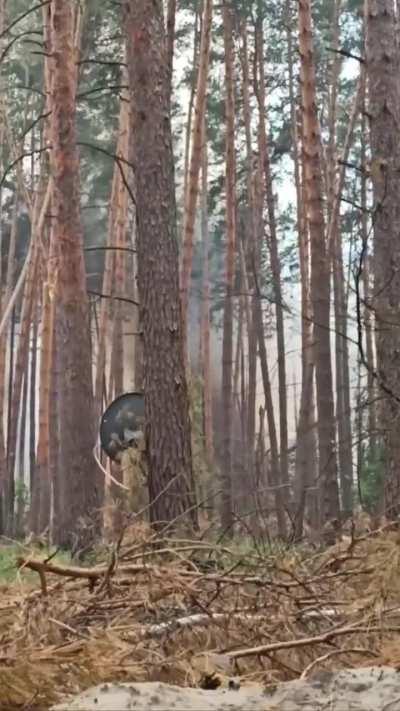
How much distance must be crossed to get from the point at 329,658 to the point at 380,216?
13.7 feet

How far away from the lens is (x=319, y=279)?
34.6 ft

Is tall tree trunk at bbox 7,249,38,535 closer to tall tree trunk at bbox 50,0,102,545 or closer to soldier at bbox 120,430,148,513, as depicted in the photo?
tall tree trunk at bbox 50,0,102,545

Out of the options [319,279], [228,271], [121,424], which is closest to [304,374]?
[228,271]

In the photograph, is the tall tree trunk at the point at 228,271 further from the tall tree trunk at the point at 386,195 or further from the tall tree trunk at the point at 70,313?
the tall tree trunk at the point at 386,195

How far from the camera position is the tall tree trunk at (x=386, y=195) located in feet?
19.5

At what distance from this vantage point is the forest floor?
2125 mm

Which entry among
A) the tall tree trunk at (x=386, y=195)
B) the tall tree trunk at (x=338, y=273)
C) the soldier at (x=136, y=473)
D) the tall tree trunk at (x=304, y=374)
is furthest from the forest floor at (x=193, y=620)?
the tall tree trunk at (x=338, y=273)

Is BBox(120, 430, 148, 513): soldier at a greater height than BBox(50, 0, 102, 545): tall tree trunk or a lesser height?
lesser

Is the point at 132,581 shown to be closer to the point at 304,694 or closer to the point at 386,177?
the point at 304,694

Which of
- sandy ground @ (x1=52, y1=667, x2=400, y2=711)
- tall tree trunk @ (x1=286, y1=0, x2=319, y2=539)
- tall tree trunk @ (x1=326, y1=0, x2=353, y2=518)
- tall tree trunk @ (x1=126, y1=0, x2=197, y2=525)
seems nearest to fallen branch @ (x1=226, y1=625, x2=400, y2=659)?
sandy ground @ (x1=52, y1=667, x2=400, y2=711)

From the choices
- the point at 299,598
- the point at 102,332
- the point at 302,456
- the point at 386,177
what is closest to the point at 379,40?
the point at 386,177

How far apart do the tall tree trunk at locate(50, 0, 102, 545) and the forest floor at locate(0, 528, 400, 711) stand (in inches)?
200

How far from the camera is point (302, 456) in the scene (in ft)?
40.8

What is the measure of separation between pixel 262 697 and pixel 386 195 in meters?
4.82
